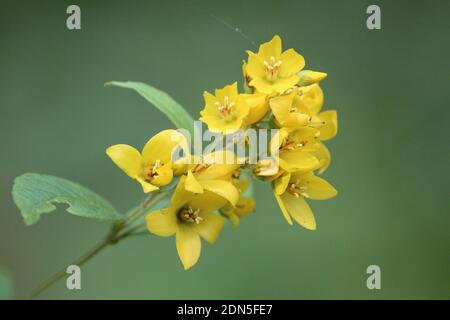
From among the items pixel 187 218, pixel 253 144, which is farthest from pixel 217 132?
pixel 187 218

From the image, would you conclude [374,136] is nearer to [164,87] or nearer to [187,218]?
[164,87]

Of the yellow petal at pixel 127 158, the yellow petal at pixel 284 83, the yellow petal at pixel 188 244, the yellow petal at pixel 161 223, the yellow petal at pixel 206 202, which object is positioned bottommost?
the yellow petal at pixel 188 244

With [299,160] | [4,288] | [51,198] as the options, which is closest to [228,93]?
[299,160]

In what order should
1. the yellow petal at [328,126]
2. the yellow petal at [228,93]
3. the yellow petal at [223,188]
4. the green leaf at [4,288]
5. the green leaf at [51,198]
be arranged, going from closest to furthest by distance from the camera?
the green leaf at [51,198] → the yellow petal at [223,188] → the yellow petal at [228,93] → the yellow petal at [328,126] → the green leaf at [4,288]

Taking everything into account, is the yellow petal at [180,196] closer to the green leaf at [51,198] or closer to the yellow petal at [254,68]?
the green leaf at [51,198]

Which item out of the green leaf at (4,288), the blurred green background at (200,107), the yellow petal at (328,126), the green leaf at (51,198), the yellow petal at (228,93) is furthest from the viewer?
the blurred green background at (200,107)

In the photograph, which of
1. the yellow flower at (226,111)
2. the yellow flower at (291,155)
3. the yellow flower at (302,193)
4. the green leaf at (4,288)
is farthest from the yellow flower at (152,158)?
the green leaf at (4,288)

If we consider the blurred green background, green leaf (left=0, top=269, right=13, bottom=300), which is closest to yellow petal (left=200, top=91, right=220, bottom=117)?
green leaf (left=0, top=269, right=13, bottom=300)
